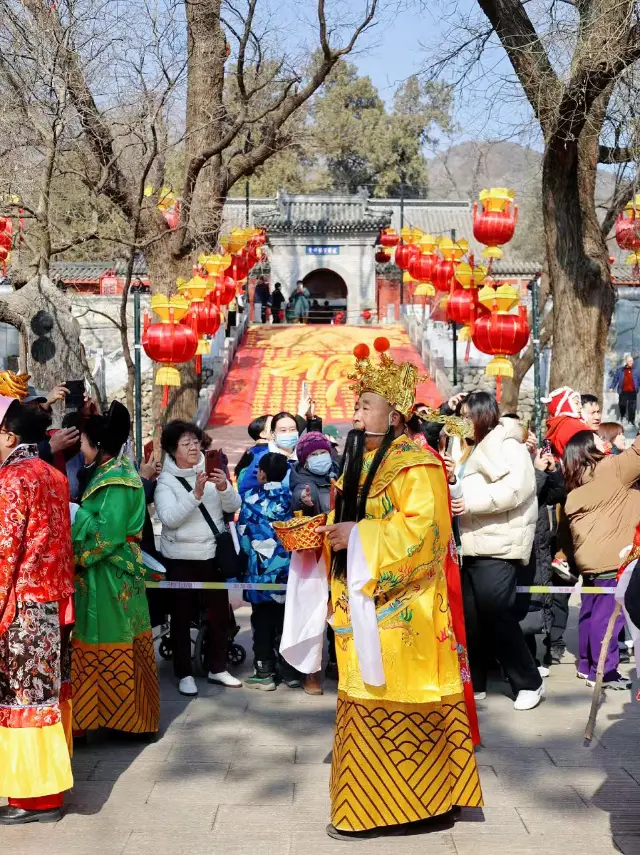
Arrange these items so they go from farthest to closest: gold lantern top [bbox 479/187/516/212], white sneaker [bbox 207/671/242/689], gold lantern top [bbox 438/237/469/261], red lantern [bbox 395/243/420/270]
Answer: red lantern [bbox 395/243/420/270] < gold lantern top [bbox 438/237/469/261] < gold lantern top [bbox 479/187/516/212] < white sneaker [bbox 207/671/242/689]

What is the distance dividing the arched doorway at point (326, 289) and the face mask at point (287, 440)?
97.3 feet

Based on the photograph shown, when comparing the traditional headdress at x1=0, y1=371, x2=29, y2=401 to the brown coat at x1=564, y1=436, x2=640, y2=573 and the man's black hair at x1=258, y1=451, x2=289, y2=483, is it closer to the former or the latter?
the man's black hair at x1=258, y1=451, x2=289, y2=483

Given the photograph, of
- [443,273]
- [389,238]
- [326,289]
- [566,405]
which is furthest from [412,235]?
[326,289]

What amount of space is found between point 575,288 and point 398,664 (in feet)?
21.2

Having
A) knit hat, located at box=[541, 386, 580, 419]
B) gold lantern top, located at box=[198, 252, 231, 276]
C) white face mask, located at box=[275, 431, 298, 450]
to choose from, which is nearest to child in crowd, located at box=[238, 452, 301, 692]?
white face mask, located at box=[275, 431, 298, 450]

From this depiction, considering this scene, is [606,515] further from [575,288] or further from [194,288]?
[194,288]

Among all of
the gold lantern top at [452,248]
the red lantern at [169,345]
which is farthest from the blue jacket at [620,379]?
the red lantern at [169,345]

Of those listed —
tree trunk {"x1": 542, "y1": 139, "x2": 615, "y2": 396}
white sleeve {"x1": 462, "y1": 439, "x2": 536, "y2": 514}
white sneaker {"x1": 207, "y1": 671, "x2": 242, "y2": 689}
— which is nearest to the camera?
white sleeve {"x1": 462, "y1": 439, "x2": 536, "y2": 514}

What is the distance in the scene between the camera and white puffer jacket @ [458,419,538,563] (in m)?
4.93

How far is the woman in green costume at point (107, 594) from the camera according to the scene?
440cm

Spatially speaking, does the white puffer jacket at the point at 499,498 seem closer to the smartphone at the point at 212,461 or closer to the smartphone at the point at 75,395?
the smartphone at the point at 212,461

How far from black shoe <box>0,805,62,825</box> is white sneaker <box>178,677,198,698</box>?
164 cm

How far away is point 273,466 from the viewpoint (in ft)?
18.8

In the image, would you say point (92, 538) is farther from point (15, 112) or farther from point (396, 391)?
point (15, 112)
